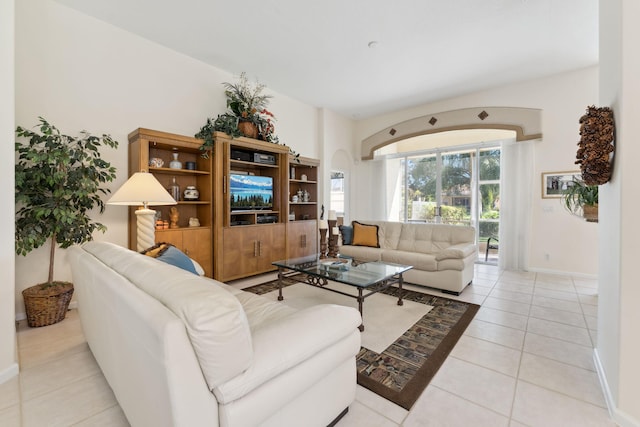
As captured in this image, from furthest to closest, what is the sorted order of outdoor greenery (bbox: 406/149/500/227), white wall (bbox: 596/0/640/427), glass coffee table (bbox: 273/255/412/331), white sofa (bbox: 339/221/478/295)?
outdoor greenery (bbox: 406/149/500/227) < white sofa (bbox: 339/221/478/295) < glass coffee table (bbox: 273/255/412/331) < white wall (bbox: 596/0/640/427)

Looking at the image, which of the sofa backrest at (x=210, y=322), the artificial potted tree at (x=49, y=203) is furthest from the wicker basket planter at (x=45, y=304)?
the sofa backrest at (x=210, y=322)

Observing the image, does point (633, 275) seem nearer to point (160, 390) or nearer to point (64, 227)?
point (160, 390)

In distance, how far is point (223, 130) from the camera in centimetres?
373

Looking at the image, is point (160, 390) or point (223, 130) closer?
point (160, 390)

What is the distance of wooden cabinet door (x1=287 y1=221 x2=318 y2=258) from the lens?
4.64 meters

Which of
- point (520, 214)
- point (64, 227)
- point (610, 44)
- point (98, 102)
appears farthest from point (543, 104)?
point (64, 227)

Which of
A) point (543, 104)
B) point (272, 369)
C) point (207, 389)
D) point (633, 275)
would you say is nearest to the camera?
point (207, 389)

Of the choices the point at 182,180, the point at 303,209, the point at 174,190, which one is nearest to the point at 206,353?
the point at 174,190

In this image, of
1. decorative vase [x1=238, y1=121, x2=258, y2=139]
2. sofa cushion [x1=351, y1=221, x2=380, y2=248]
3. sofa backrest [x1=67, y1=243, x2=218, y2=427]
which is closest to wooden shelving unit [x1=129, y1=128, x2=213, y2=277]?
decorative vase [x1=238, y1=121, x2=258, y2=139]

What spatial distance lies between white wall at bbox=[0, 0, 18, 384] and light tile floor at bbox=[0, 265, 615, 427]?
20 cm

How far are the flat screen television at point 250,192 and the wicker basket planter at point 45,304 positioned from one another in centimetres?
198

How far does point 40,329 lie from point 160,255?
1460mm

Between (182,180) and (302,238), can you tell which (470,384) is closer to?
(302,238)

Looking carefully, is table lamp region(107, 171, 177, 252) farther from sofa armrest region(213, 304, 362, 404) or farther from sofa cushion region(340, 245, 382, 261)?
sofa cushion region(340, 245, 382, 261)
